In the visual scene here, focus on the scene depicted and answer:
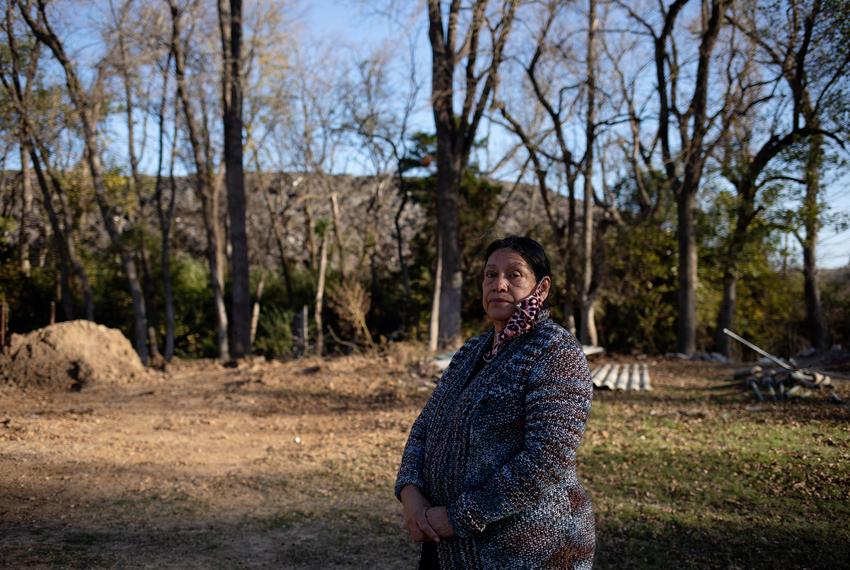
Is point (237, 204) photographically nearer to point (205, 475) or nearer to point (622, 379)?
point (622, 379)

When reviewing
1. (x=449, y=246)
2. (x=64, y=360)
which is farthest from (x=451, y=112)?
(x=64, y=360)

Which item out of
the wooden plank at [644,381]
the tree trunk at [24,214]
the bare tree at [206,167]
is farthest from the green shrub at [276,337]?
the wooden plank at [644,381]

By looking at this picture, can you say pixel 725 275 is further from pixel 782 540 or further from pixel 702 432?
pixel 782 540

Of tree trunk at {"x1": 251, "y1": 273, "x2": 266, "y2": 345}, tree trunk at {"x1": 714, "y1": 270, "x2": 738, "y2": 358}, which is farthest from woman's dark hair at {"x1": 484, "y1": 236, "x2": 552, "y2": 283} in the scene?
tree trunk at {"x1": 251, "y1": 273, "x2": 266, "y2": 345}

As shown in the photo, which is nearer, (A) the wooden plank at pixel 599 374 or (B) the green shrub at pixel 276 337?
(A) the wooden plank at pixel 599 374

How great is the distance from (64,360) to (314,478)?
18.5 feet

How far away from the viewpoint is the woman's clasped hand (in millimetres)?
2137

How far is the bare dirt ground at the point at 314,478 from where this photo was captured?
177 inches

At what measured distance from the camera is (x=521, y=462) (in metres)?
2.01

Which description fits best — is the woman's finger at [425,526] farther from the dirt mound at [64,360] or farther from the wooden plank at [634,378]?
the dirt mound at [64,360]

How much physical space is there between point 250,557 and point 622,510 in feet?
8.69

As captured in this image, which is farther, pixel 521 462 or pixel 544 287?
pixel 544 287

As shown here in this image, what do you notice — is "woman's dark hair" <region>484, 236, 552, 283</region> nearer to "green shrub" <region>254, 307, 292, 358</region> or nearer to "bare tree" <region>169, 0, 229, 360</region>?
"bare tree" <region>169, 0, 229, 360</region>

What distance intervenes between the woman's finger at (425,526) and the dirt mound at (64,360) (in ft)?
30.2
